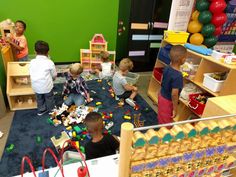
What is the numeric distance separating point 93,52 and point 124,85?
1559 millimetres

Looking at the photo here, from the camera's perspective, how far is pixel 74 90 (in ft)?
Answer: 10.9

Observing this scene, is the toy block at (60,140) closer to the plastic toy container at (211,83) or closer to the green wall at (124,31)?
the plastic toy container at (211,83)

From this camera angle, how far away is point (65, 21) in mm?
4621

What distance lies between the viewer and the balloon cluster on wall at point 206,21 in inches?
133

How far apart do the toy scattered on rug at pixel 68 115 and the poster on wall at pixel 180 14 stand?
196 cm

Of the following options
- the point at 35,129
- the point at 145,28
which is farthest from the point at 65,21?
the point at 35,129

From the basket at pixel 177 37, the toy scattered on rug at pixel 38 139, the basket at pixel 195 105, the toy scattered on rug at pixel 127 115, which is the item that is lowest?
the toy scattered on rug at pixel 38 139

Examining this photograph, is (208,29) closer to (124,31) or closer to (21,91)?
(124,31)

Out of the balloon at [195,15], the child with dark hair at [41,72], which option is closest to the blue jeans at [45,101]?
the child with dark hair at [41,72]

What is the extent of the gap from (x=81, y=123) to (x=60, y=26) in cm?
260

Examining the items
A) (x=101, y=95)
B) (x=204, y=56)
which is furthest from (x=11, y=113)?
(x=204, y=56)

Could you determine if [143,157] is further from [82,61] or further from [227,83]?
[82,61]

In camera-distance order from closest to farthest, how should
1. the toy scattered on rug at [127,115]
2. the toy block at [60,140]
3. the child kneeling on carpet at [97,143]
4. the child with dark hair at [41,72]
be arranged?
the child kneeling on carpet at [97,143], the toy block at [60,140], the child with dark hair at [41,72], the toy scattered on rug at [127,115]

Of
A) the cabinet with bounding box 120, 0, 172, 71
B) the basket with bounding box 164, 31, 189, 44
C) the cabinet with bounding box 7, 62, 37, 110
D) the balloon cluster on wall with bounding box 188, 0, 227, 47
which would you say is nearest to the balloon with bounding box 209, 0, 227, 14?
the balloon cluster on wall with bounding box 188, 0, 227, 47
